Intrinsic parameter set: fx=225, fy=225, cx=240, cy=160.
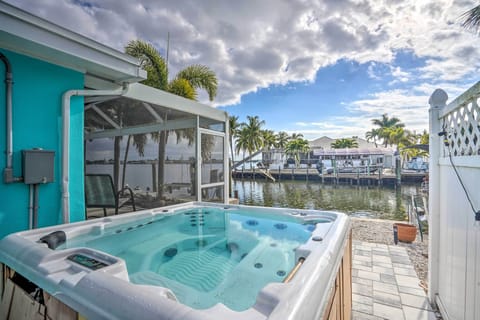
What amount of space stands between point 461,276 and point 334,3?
4213mm

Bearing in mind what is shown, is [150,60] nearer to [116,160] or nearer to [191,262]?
[116,160]

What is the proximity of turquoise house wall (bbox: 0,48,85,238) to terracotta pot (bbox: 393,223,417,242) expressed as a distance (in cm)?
518

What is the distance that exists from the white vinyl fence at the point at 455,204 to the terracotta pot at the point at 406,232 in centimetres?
197

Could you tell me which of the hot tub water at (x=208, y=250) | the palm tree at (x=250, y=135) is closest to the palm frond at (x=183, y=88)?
the hot tub water at (x=208, y=250)

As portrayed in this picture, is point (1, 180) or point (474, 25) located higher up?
point (474, 25)

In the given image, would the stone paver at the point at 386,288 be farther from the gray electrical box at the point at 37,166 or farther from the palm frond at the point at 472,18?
the palm frond at the point at 472,18

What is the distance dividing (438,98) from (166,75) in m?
6.74

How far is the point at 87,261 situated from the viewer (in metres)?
1.35

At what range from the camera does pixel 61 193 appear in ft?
8.30

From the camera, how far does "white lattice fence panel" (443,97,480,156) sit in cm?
162

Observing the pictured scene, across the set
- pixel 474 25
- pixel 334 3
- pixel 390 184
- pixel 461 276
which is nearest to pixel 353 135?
pixel 390 184

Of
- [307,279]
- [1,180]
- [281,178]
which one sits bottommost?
[281,178]

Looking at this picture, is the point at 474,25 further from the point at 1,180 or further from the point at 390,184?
the point at 390,184

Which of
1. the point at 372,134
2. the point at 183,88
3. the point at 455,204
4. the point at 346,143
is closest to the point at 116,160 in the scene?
the point at 183,88
